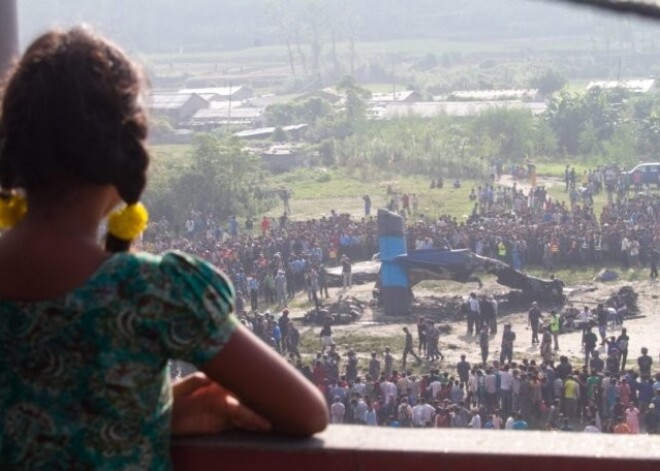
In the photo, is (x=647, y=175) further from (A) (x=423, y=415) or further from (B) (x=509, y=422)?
(A) (x=423, y=415)

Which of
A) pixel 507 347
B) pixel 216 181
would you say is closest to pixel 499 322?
pixel 507 347

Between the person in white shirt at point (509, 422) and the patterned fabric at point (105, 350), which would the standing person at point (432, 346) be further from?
the patterned fabric at point (105, 350)

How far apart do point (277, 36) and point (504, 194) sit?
43.5 metres

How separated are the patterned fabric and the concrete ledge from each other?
16 centimetres

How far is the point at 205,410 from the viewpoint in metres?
1.28

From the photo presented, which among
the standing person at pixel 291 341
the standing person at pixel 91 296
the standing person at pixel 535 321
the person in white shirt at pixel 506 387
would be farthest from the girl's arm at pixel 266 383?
the standing person at pixel 535 321

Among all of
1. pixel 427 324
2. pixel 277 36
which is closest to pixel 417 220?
pixel 427 324

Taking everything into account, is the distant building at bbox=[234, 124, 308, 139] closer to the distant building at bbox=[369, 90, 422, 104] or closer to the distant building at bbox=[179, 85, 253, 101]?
the distant building at bbox=[369, 90, 422, 104]

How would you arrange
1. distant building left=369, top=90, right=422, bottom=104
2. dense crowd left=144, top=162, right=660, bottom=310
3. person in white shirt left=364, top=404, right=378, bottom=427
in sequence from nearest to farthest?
person in white shirt left=364, top=404, right=378, bottom=427
dense crowd left=144, top=162, right=660, bottom=310
distant building left=369, top=90, right=422, bottom=104

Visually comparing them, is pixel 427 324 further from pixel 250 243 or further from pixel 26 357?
pixel 26 357

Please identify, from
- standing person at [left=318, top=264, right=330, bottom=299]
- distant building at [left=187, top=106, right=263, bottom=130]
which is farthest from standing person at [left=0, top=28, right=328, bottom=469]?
distant building at [left=187, top=106, right=263, bottom=130]

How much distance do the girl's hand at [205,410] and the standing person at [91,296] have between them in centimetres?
7

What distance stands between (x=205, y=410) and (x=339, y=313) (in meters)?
18.9

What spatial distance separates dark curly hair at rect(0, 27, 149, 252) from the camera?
1135 mm
